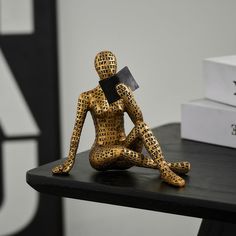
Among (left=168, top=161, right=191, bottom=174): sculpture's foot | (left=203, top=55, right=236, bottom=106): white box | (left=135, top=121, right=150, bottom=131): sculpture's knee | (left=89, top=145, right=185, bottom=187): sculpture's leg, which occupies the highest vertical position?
(left=203, top=55, right=236, bottom=106): white box

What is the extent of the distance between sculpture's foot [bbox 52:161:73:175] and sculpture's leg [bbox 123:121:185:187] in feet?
0.22

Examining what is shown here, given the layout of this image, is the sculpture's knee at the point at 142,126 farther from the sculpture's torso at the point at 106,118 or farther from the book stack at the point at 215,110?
the book stack at the point at 215,110

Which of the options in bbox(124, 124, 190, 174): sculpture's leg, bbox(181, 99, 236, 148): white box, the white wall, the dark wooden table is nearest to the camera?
the dark wooden table

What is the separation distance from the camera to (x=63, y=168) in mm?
601

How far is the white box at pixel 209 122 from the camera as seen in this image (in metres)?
0.77

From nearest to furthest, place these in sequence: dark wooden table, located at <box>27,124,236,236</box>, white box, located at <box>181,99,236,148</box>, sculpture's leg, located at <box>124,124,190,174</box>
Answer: dark wooden table, located at <box>27,124,236,236</box>, sculpture's leg, located at <box>124,124,190,174</box>, white box, located at <box>181,99,236,148</box>

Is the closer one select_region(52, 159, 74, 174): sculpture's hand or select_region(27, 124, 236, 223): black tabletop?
select_region(27, 124, 236, 223): black tabletop

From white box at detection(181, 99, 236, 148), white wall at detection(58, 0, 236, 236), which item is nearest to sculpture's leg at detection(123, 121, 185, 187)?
white box at detection(181, 99, 236, 148)

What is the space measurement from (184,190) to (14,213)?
90cm

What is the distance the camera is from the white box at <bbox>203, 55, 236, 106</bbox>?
0.79m

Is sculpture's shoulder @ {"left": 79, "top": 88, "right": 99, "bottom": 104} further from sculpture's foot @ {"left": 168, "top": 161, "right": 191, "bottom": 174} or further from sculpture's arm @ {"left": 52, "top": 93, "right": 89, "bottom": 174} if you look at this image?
sculpture's foot @ {"left": 168, "top": 161, "right": 191, "bottom": 174}

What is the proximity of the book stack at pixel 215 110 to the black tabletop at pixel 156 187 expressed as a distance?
87 mm

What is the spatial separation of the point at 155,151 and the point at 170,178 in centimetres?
4

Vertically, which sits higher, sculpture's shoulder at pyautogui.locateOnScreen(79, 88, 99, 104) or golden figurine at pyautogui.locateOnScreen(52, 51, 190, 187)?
sculpture's shoulder at pyautogui.locateOnScreen(79, 88, 99, 104)
